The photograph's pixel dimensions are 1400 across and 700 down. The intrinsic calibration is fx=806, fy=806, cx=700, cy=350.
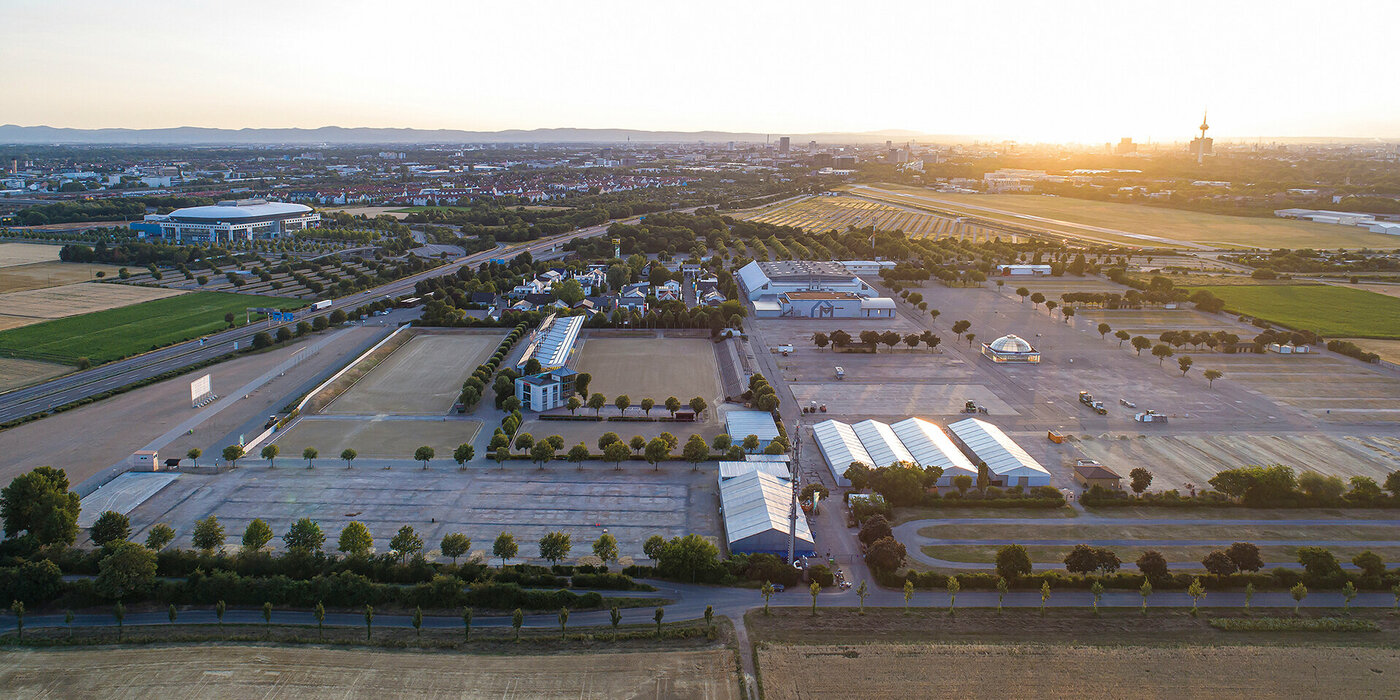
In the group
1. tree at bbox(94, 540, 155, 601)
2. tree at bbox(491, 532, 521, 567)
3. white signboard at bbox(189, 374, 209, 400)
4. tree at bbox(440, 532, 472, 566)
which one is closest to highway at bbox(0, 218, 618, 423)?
white signboard at bbox(189, 374, 209, 400)

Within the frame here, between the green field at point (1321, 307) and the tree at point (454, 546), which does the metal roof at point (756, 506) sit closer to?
the tree at point (454, 546)

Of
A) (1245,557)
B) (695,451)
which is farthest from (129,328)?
(1245,557)

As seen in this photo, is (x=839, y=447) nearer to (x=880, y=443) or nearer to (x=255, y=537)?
(x=880, y=443)

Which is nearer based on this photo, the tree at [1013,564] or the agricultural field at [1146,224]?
the tree at [1013,564]

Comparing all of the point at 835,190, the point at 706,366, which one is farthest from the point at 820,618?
the point at 835,190

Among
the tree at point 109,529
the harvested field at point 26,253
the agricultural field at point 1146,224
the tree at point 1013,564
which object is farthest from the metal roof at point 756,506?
the agricultural field at point 1146,224
